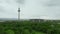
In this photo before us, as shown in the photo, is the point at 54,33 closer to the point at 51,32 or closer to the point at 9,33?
the point at 51,32

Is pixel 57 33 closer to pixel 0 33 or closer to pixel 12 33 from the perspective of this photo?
pixel 12 33

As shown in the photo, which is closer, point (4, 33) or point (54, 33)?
point (4, 33)

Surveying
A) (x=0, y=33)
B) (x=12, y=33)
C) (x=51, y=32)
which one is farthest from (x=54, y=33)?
(x=0, y=33)

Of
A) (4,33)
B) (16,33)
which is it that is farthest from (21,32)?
(4,33)

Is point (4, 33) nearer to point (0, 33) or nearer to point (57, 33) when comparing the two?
point (0, 33)

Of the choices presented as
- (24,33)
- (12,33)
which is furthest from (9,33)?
(24,33)

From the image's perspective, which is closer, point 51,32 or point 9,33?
point 9,33
